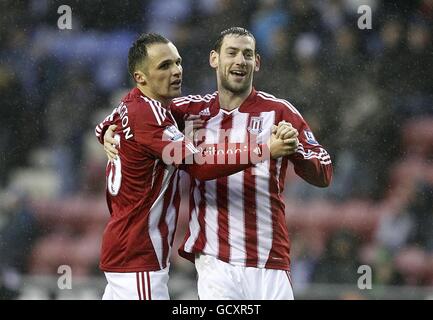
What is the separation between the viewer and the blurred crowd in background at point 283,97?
22.9 feet

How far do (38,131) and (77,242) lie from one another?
1027 mm

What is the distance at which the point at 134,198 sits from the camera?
3990mm

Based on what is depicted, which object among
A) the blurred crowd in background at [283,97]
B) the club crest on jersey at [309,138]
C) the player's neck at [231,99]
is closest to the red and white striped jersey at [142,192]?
the player's neck at [231,99]

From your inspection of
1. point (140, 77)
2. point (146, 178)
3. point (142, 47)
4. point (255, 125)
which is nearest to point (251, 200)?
point (255, 125)

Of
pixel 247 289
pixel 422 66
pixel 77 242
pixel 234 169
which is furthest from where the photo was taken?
pixel 422 66

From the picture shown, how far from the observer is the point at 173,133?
3885mm

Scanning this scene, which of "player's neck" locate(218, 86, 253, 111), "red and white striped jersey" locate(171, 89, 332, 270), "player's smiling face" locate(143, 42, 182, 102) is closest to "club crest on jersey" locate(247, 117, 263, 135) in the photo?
"red and white striped jersey" locate(171, 89, 332, 270)

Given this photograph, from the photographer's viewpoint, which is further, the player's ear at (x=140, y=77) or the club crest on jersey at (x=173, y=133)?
the player's ear at (x=140, y=77)

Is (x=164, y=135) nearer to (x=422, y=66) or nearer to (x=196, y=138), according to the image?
(x=196, y=138)

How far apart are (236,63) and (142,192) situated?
2.42 ft

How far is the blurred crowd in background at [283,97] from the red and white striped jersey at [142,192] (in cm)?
277

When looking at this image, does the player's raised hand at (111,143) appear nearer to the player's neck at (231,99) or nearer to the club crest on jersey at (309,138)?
the player's neck at (231,99)

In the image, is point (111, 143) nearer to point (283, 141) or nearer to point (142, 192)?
point (142, 192)
